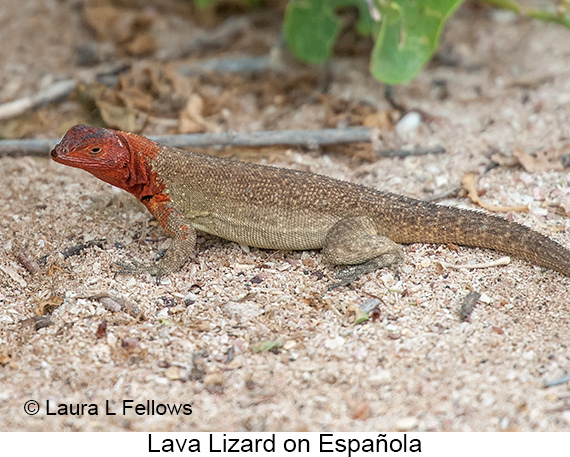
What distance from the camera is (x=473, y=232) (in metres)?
5.50

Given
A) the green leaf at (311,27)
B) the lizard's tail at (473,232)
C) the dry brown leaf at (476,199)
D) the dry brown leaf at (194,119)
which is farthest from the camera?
the green leaf at (311,27)

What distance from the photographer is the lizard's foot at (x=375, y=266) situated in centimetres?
547

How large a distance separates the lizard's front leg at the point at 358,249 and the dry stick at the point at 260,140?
192 cm

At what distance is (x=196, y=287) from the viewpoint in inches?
218

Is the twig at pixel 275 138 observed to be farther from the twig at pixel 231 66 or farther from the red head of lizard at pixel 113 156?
the twig at pixel 231 66

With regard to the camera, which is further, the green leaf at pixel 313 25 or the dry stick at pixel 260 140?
the green leaf at pixel 313 25

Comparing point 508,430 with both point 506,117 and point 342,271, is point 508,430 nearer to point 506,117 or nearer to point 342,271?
point 342,271

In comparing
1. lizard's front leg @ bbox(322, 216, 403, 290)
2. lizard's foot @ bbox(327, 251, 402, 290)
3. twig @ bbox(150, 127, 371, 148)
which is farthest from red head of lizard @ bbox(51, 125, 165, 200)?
lizard's foot @ bbox(327, 251, 402, 290)

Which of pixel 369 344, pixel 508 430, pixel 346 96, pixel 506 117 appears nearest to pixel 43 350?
pixel 369 344

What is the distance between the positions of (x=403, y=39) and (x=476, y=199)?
223 centimetres

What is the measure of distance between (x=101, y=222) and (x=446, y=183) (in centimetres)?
375

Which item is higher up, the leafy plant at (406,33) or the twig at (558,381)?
the leafy plant at (406,33)

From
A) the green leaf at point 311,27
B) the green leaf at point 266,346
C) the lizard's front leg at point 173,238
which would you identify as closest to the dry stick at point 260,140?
the lizard's front leg at point 173,238

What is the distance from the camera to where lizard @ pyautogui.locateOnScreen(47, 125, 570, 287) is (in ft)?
18.0
